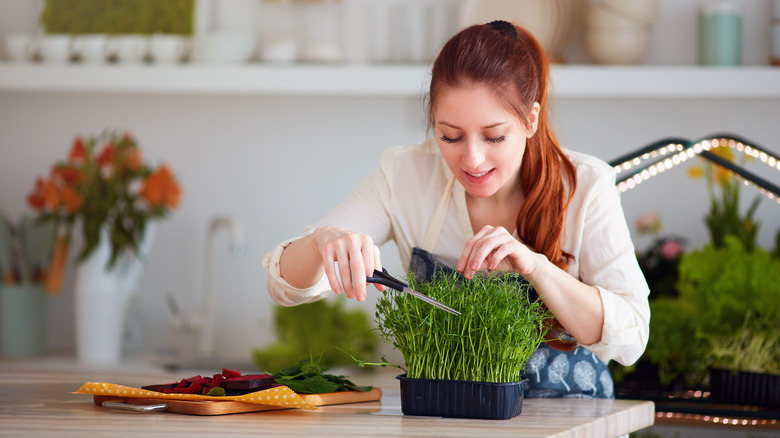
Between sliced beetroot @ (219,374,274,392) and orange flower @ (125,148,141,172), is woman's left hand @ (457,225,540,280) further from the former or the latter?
orange flower @ (125,148,141,172)

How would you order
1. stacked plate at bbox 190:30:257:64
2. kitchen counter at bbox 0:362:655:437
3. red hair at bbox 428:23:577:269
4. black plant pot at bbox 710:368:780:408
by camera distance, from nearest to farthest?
kitchen counter at bbox 0:362:655:437, red hair at bbox 428:23:577:269, black plant pot at bbox 710:368:780:408, stacked plate at bbox 190:30:257:64

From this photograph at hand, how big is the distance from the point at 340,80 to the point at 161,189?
0.74 m

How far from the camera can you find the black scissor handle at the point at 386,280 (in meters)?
1.15

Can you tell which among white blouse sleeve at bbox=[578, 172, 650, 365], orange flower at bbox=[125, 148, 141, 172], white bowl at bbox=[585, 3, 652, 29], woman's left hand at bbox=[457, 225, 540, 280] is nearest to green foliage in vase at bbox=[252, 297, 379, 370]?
orange flower at bbox=[125, 148, 141, 172]

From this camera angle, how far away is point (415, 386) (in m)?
1.15

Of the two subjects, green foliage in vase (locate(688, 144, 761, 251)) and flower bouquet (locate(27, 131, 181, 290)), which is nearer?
green foliage in vase (locate(688, 144, 761, 251))

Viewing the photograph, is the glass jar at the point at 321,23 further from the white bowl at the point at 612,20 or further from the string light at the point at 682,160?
the string light at the point at 682,160

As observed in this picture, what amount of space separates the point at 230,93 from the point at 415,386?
231cm

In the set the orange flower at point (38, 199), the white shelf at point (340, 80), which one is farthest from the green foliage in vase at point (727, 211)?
the orange flower at point (38, 199)

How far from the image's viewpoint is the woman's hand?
4.00 feet

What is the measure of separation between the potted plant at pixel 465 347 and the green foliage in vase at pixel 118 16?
7.96 feet

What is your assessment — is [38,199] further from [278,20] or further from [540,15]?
[540,15]

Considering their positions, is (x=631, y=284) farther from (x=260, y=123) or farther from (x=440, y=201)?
(x=260, y=123)

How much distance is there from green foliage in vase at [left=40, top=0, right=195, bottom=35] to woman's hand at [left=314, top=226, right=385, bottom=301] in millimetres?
2251
